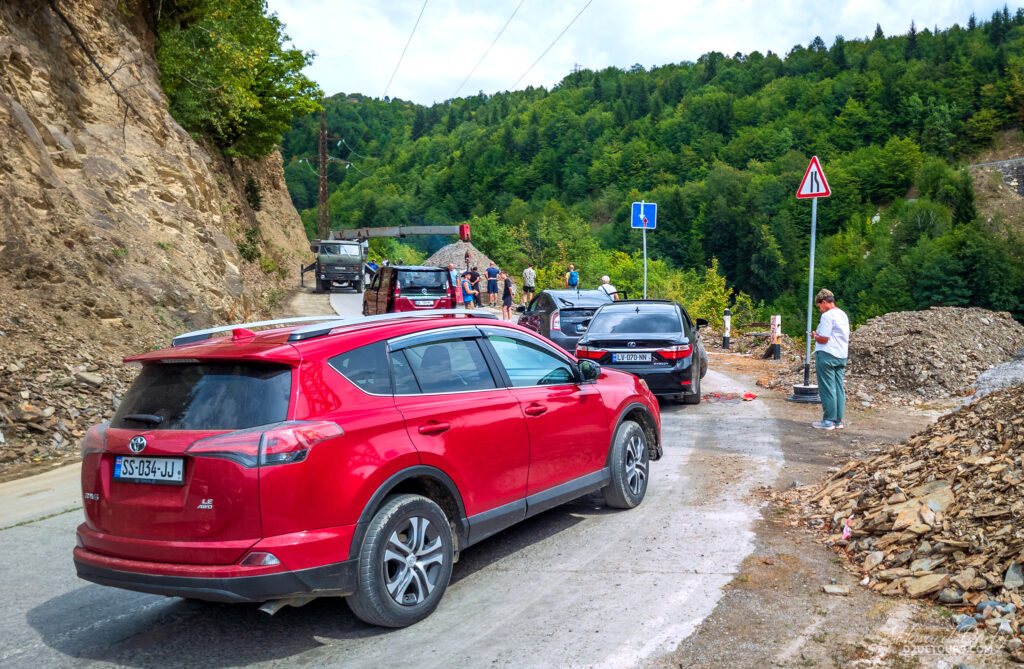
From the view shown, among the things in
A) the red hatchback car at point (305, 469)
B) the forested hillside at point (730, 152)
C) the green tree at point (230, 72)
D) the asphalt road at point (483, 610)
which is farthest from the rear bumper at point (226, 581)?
the forested hillside at point (730, 152)

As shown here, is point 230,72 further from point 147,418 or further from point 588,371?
point 147,418

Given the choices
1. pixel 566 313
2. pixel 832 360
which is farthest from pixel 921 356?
pixel 566 313

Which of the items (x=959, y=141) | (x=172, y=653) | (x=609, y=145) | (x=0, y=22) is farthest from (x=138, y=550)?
(x=959, y=141)

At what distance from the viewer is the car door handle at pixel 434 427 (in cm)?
450

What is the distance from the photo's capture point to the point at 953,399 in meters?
12.7

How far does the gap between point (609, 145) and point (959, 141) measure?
57409mm

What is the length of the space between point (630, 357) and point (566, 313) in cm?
519

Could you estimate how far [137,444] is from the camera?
401 centimetres

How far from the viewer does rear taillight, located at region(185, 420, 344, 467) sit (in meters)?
3.78

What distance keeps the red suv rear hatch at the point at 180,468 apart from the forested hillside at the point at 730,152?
89.1 m

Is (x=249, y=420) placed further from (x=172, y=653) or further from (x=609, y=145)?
(x=609, y=145)

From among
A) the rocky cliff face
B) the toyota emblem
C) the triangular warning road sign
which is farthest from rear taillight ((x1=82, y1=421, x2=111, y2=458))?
the triangular warning road sign


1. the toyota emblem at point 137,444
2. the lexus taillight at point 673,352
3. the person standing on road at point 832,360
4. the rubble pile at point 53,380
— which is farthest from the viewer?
the lexus taillight at point 673,352

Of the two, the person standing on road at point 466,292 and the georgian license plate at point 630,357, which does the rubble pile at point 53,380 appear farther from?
the person standing on road at point 466,292
